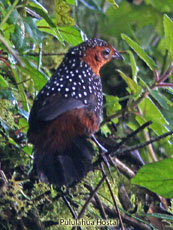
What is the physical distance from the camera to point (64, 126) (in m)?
1.96

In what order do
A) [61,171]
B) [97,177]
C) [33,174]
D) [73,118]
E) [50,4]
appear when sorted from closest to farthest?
[61,171] → [73,118] → [33,174] → [97,177] → [50,4]

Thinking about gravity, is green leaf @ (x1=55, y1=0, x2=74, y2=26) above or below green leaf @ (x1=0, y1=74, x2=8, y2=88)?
above

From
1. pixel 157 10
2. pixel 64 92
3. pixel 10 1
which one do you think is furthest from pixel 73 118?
pixel 157 10

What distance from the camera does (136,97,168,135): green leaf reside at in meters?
2.18

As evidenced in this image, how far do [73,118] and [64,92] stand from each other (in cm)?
14

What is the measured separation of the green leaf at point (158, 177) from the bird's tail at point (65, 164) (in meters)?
0.26

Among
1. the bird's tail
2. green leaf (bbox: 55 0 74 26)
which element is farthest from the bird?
green leaf (bbox: 55 0 74 26)

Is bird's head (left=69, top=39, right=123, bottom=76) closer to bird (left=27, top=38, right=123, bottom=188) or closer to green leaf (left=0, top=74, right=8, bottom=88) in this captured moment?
bird (left=27, top=38, right=123, bottom=188)

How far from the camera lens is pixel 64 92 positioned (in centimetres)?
201

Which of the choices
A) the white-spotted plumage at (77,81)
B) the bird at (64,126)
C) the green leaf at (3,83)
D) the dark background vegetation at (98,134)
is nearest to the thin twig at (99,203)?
the dark background vegetation at (98,134)

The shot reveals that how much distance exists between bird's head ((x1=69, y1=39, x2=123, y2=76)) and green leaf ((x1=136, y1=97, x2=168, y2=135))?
41 centimetres

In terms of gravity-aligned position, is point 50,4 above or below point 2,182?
above

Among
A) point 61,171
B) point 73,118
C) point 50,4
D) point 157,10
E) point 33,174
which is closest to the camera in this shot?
point 61,171

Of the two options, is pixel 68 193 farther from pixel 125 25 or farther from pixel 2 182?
pixel 125 25
